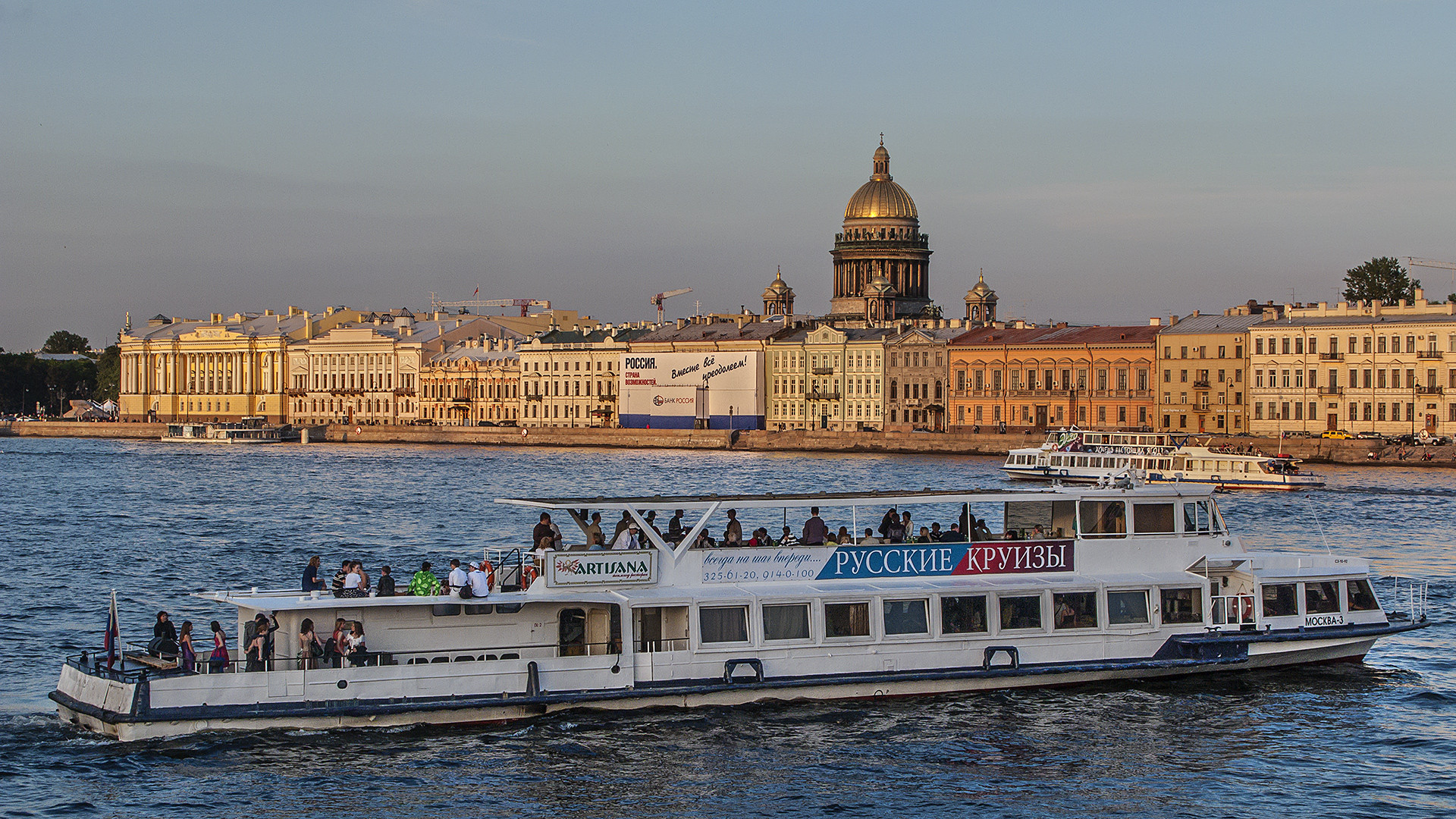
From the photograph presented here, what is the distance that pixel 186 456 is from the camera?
9038 cm

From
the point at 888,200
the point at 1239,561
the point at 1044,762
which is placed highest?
the point at 888,200

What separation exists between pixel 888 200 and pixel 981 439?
129 ft

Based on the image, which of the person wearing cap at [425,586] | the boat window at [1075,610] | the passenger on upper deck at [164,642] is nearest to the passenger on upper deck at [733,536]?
the person wearing cap at [425,586]

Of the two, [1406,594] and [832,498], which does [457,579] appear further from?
[1406,594]

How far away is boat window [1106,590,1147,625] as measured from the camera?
19922 mm

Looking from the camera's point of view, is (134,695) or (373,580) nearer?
(134,695)

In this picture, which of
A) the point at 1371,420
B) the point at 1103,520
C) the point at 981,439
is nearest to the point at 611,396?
the point at 981,439

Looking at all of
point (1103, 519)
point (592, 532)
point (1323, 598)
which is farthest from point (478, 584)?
point (1323, 598)

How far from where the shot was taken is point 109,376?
14400cm

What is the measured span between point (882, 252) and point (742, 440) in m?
26.7

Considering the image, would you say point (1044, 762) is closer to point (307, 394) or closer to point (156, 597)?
point (156, 597)

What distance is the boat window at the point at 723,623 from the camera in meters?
18.7

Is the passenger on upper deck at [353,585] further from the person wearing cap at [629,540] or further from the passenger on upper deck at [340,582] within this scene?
the person wearing cap at [629,540]

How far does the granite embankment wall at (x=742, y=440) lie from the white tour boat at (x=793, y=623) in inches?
1981
